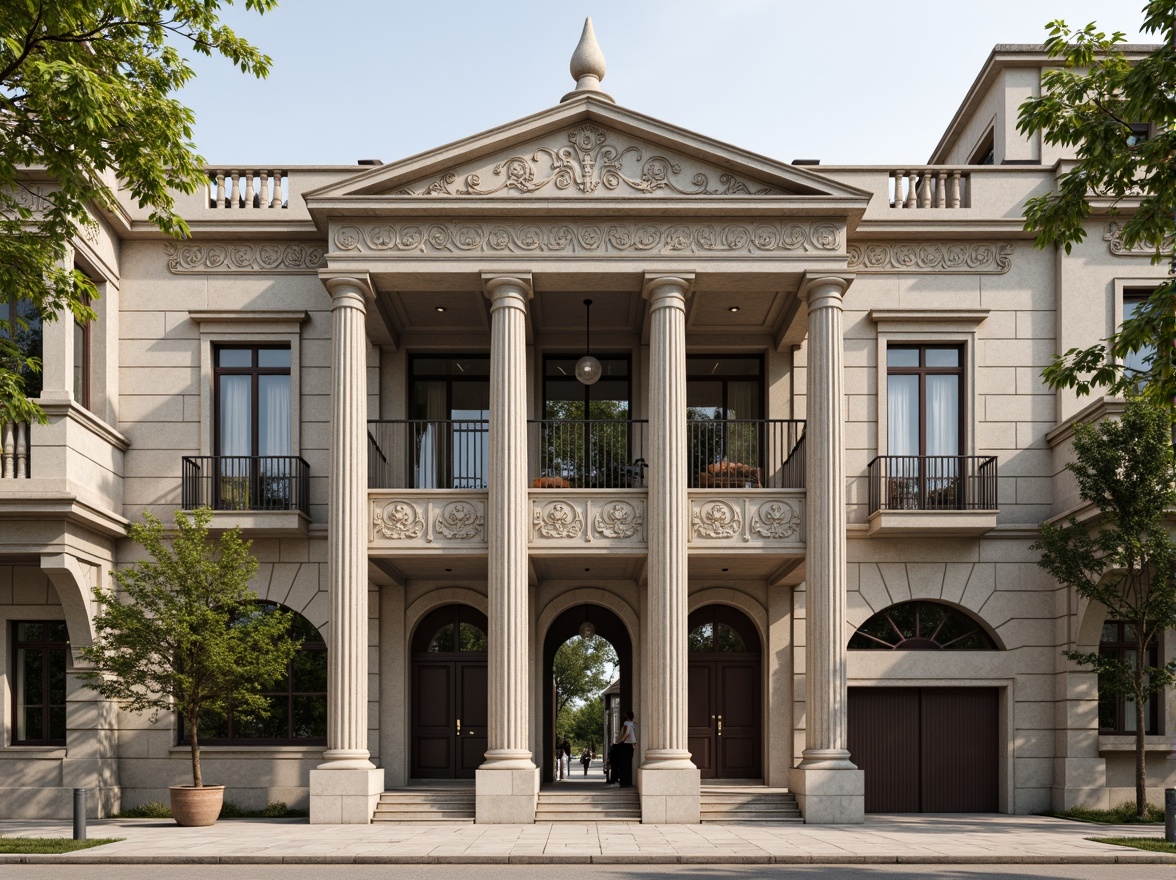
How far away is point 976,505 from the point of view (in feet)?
73.4

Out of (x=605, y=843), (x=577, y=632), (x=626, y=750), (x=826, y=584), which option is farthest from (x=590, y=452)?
(x=605, y=843)

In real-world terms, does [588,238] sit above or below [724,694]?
above

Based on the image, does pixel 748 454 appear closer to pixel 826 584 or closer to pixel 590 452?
pixel 590 452

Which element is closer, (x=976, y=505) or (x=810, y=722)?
(x=810, y=722)

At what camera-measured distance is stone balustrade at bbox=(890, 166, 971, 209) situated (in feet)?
76.1

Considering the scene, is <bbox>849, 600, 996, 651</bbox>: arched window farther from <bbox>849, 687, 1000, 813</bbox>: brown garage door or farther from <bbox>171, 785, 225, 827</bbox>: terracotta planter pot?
<bbox>171, 785, 225, 827</bbox>: terracotta planter pot

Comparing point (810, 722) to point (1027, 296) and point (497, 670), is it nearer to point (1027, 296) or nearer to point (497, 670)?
point (497, 670)

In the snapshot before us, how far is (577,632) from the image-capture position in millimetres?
24875

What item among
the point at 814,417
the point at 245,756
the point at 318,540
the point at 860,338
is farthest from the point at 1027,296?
the point at 245,756

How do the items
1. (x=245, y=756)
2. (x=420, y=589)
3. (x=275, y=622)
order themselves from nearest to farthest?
1. (x=275, y=622)
2. (x=245, y=756)
3. (x=420, y=589)

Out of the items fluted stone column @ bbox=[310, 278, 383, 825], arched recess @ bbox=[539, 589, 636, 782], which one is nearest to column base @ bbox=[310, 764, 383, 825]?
fluted stone column @ bbox=[310, 278, 383, 825]

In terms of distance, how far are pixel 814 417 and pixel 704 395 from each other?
4.03m

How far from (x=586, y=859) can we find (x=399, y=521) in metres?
7.55

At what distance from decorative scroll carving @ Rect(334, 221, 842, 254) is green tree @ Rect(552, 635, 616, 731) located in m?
43.1
